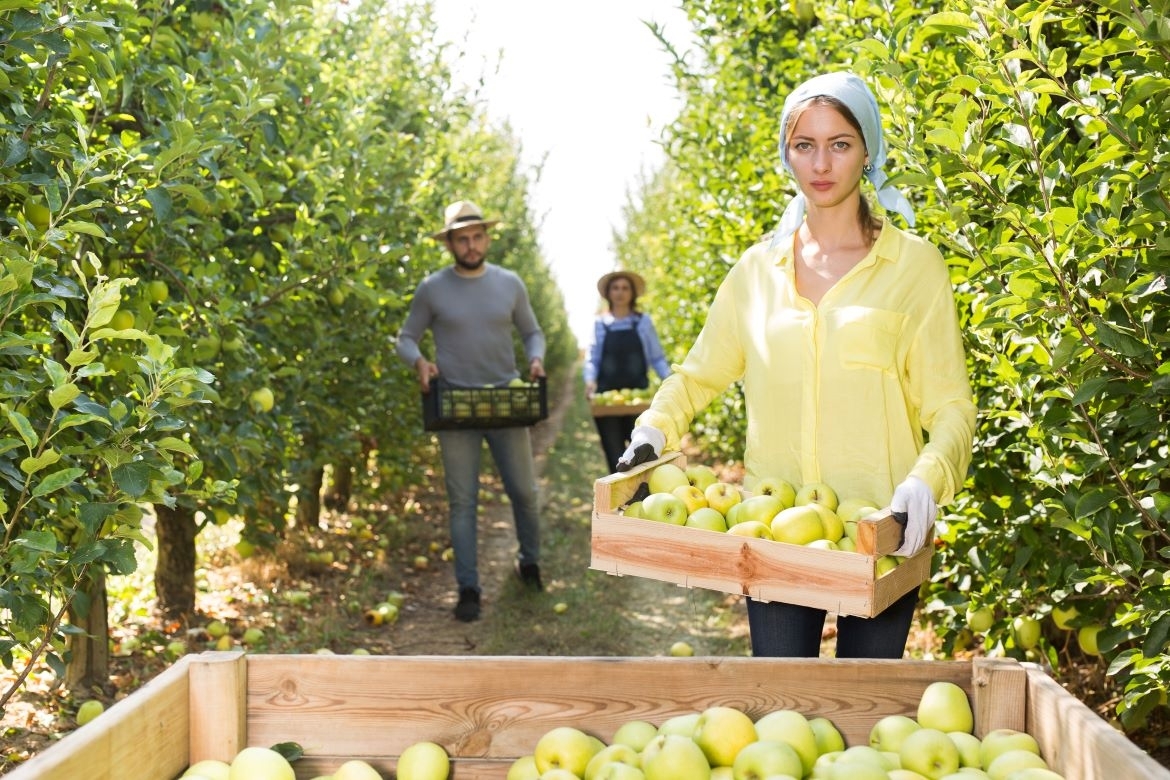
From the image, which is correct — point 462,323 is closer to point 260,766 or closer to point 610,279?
point 610,279

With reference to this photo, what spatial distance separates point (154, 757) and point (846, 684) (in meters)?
1.26

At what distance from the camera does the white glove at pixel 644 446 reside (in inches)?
109

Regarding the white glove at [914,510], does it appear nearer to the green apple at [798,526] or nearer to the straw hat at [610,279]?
the green apple at [798,526]

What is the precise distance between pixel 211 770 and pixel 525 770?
1.79 feet

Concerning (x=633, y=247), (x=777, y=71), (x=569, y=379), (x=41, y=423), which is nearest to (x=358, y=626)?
(x=41, y=423)

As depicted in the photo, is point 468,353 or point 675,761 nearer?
point 675,761

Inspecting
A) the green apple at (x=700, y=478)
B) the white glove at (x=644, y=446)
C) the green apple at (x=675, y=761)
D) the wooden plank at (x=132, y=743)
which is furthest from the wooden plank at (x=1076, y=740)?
the wooden plank at (x=132, y=743)

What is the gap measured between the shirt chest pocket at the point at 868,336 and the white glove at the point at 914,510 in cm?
42

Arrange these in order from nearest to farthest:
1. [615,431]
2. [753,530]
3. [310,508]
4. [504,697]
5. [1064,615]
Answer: [504,697] < [753,530] < [1064,615] < [310,508] < [615,431]

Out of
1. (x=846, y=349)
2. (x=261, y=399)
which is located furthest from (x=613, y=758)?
(x=261, y=399)

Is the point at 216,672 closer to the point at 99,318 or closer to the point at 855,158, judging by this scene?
the point at 99,318

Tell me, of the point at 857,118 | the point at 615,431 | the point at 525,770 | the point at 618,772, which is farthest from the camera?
the point at 615,431

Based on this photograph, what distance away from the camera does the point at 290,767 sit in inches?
76.9

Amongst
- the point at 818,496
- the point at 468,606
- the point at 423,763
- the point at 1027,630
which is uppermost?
the point at 818,496
